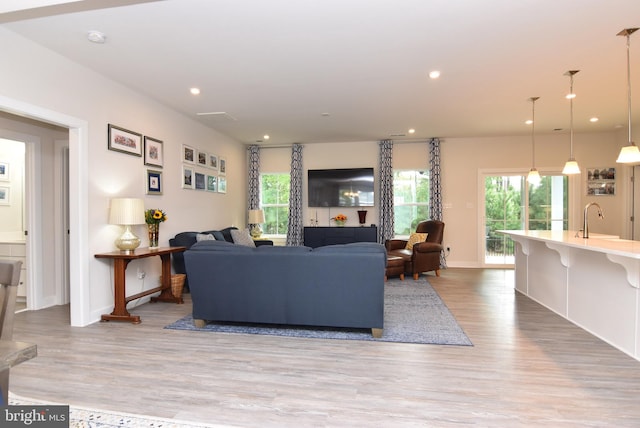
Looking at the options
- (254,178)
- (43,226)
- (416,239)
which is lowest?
(416,239)

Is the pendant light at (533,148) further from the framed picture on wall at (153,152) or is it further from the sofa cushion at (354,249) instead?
the framed picture on wall at (153,152)

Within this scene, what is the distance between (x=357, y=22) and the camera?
8.78 ft

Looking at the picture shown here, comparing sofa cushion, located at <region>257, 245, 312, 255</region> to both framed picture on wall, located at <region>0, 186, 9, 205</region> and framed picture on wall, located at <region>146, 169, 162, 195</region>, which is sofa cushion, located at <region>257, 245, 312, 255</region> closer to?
framed picture on wall, located at <region>146, 169, 162, 195</region>

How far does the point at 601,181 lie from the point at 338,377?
7099 mm

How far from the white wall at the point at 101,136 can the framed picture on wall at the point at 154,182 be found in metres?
0.09

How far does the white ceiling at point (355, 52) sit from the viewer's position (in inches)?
98.7

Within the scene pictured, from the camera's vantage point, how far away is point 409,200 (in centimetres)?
730

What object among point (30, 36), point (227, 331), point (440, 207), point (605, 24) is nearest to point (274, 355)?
point (227, 331)

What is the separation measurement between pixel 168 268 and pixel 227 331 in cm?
160

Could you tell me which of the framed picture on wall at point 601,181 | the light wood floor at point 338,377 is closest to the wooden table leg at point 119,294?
the light wood floor at point 338,377

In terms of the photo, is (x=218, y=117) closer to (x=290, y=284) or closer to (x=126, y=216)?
(x=126, y=216)

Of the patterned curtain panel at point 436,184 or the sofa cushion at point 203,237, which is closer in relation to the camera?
the sofa cushion at point 203,237

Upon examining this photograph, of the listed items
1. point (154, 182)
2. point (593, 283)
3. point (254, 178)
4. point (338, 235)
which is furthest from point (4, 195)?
point (593, 283)

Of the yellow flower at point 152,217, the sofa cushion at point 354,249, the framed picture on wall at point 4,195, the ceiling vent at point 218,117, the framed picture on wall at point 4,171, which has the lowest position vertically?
the sofa cushion at point 354,249
